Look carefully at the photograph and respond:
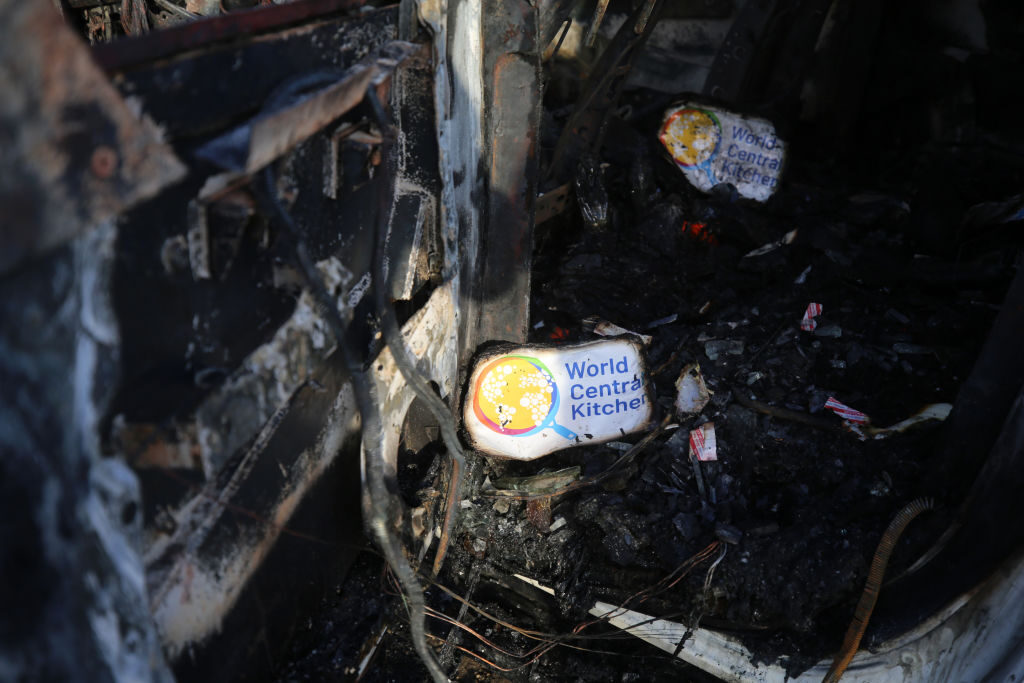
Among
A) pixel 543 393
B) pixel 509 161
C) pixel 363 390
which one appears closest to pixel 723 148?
pixel 509 161

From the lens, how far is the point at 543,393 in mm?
3270

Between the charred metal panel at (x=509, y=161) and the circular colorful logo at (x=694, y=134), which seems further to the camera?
the circular colorful logo at (x=694, y=134)

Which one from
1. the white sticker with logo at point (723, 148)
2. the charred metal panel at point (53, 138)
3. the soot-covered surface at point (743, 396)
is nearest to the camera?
the charred metal panel at point (53, 138)

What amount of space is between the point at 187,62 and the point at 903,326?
4.44 meters

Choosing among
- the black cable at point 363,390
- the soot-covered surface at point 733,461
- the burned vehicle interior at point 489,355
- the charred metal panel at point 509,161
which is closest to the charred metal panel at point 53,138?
the burned vehicle interior at point 489,355

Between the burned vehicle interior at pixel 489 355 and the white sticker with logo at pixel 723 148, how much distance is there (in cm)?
4

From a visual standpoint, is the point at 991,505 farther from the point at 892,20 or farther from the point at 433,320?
the point at 892,20

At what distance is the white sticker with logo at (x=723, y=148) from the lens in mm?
5449

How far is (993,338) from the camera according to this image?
2881 millimetres

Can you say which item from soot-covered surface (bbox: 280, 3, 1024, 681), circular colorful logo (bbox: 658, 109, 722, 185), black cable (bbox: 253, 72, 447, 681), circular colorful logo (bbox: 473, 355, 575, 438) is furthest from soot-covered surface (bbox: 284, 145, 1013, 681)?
black cable (bbox: 253, 72, 447, 681)

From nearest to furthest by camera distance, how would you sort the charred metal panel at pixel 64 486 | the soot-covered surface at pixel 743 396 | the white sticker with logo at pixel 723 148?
the charred metal panel at pixel 64 486 < the soot-covered surface at pixel 743 396 < the white sticker with logo at pixel 723 148

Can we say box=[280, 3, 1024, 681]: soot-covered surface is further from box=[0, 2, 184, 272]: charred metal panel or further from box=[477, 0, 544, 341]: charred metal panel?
box=[0, 2, 184, 272]: charred metal panel

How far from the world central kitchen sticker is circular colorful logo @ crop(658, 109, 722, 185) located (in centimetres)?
270

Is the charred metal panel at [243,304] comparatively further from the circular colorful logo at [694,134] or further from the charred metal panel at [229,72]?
the circular colorful logo at [694,134]
